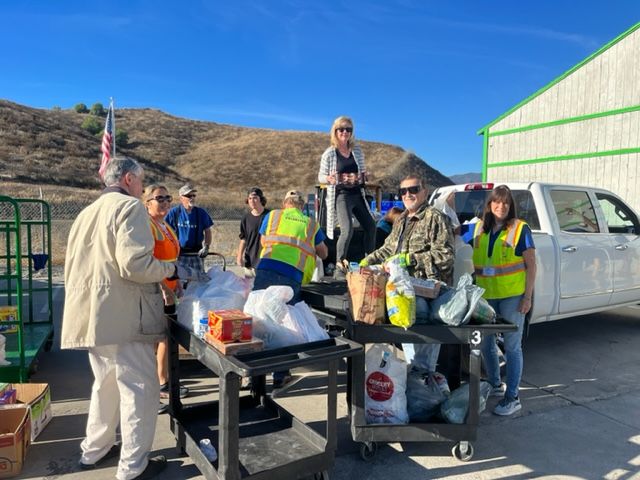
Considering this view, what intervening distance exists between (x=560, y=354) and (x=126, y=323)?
501 cm

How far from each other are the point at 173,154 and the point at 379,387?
57213 mm

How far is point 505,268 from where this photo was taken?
3.85 m

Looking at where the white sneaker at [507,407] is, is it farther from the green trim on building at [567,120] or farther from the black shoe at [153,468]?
the green trim on building at [567,120]

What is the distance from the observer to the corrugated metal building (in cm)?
1090

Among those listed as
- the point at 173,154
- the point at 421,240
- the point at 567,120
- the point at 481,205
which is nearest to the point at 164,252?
the point at 421,240

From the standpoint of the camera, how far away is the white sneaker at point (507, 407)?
3922mm

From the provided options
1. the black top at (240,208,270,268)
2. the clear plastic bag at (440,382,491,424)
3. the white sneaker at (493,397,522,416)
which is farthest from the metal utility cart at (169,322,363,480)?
the black top at (240,208,270,268)

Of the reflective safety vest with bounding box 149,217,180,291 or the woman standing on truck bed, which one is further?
the woman standing on truck bed

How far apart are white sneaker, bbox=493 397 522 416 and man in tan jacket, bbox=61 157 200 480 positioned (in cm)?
265

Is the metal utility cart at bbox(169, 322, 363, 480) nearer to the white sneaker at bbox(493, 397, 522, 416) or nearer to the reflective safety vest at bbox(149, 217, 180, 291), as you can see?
the reflective safety vest at bbox(149, 217, 180, 291)

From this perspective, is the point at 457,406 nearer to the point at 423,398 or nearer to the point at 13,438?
the point at 423,398

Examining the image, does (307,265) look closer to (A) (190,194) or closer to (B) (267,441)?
(B) (267,441)

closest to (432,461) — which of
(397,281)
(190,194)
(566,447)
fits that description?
(566,447)

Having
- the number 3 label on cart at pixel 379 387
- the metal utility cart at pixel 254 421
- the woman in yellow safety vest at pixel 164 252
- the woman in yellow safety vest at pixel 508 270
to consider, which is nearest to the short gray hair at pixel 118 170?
the woman in yellow safety vest at pixel 164 252
